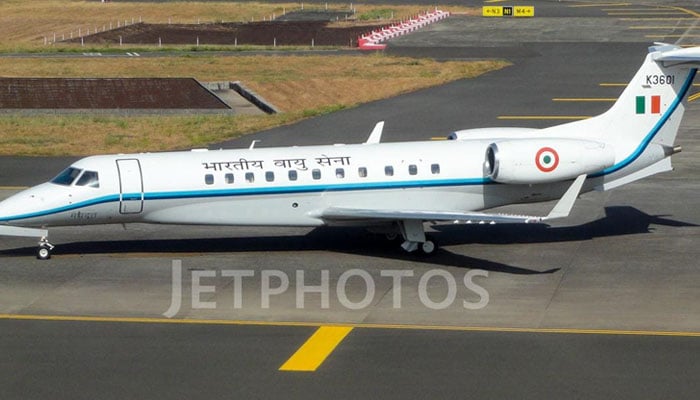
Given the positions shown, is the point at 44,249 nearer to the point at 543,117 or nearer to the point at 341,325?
the point at 341,325

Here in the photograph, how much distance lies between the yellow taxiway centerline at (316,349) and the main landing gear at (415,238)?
5.84 meters

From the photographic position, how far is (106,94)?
5419cm

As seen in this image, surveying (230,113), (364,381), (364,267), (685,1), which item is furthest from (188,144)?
(685,1)

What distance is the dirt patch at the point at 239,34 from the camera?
77.3 metres

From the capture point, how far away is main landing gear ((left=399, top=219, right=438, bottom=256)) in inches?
1185

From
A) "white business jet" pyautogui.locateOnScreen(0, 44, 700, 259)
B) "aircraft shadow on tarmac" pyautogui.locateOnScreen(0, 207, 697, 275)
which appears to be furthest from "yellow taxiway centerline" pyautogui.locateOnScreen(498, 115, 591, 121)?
"white business jet" pyautogui.locateOnScreen(0, 44, 700, 259)

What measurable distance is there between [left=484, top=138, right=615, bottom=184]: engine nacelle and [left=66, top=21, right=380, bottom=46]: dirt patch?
147 feet

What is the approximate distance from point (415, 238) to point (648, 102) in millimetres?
6900

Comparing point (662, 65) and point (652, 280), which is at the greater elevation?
point (662, 65)

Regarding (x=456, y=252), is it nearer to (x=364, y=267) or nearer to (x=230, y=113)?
(x=364, y=267)

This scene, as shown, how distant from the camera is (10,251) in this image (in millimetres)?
31578

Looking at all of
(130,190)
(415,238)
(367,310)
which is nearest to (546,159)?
(415,238)

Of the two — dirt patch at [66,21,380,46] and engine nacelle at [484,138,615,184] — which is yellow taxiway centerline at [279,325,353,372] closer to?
engine nacelle at [484,138,615,184]

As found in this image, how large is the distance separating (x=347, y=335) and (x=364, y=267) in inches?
213
